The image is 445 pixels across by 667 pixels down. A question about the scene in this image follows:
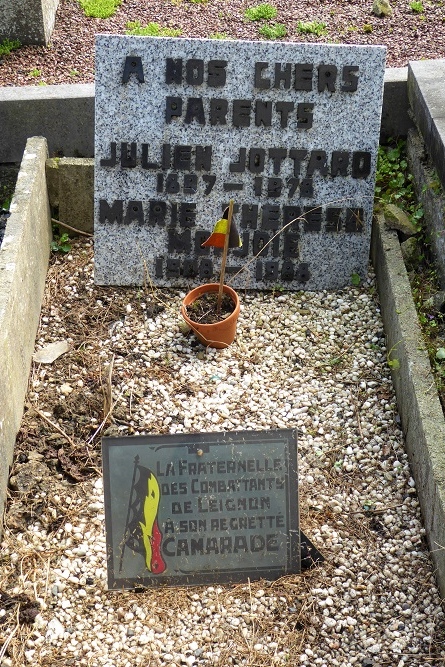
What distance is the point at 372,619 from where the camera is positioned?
11.0 ft

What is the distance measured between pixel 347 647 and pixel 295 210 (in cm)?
233

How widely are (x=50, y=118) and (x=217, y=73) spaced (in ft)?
3.99

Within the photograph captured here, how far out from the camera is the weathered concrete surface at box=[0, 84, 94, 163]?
204 inches

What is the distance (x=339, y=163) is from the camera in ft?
15.2

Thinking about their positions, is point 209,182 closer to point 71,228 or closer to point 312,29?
point 71,228

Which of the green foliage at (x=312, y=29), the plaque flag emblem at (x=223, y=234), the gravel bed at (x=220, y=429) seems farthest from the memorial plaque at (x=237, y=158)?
the green foliage at (x=312, y=29)

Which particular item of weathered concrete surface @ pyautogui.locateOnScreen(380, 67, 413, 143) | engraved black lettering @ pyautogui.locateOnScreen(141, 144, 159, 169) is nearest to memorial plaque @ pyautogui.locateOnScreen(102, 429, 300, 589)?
engraved black lettering @ pyautogui.locateOnScreen(141, 144, 159, 169)

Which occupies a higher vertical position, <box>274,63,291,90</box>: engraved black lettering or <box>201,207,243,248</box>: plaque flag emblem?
<box>274,63,291,90</box>: engraved black lettering

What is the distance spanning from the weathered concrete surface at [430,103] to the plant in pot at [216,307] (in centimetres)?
124

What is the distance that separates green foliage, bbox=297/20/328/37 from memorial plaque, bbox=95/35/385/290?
183 cm

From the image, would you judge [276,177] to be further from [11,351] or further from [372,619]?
[372,619]

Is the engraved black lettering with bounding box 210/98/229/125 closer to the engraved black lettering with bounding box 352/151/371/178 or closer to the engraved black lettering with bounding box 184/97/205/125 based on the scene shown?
the engraved black lettering with bounding box 184/97/205/125

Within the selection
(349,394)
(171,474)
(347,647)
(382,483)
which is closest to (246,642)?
(347,647)

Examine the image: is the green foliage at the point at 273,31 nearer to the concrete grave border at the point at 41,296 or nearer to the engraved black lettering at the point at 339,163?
the concrete grave border at the point at 41,296
